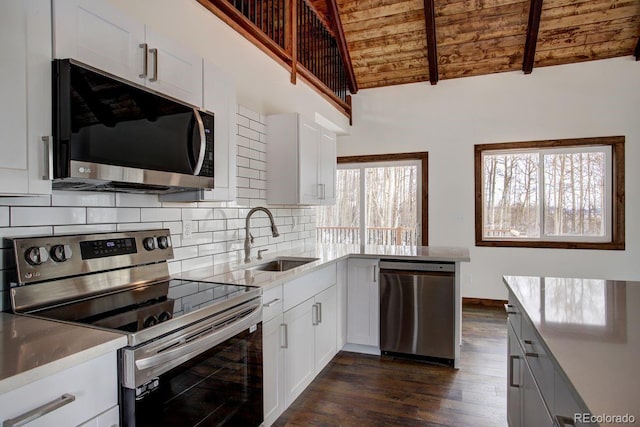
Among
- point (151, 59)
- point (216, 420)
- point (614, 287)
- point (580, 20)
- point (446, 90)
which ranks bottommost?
point (216, 420)

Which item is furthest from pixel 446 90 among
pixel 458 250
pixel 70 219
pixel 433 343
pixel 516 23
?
pixel 70 219

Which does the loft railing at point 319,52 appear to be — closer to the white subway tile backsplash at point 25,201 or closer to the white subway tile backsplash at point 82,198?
the white subway tile backsplash at point 82,198

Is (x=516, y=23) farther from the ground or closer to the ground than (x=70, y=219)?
farther from the ground

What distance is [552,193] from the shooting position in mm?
4828

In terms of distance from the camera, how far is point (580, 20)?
4.20 meters

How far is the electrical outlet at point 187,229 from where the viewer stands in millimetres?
2268

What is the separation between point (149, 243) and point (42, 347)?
97cm

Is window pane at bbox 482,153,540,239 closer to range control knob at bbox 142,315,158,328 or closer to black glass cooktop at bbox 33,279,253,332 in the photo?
black glass cooktop at bbox 33,279,253,332

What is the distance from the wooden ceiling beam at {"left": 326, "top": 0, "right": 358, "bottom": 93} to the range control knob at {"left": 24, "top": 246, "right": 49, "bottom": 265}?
4.03 meters

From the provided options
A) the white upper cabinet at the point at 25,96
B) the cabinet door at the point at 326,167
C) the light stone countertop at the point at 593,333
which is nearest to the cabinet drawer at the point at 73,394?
the white upper cabinet at the point at 25,96

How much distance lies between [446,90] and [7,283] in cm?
517

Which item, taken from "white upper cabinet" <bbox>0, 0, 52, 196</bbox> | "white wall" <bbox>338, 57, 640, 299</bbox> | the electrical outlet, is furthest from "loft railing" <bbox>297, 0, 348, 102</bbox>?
"white upper cabinet" <bbox>0, 0, 52, 196</bbox>

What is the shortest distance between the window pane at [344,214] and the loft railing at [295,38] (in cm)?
99

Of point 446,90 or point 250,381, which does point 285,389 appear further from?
point 446,90
